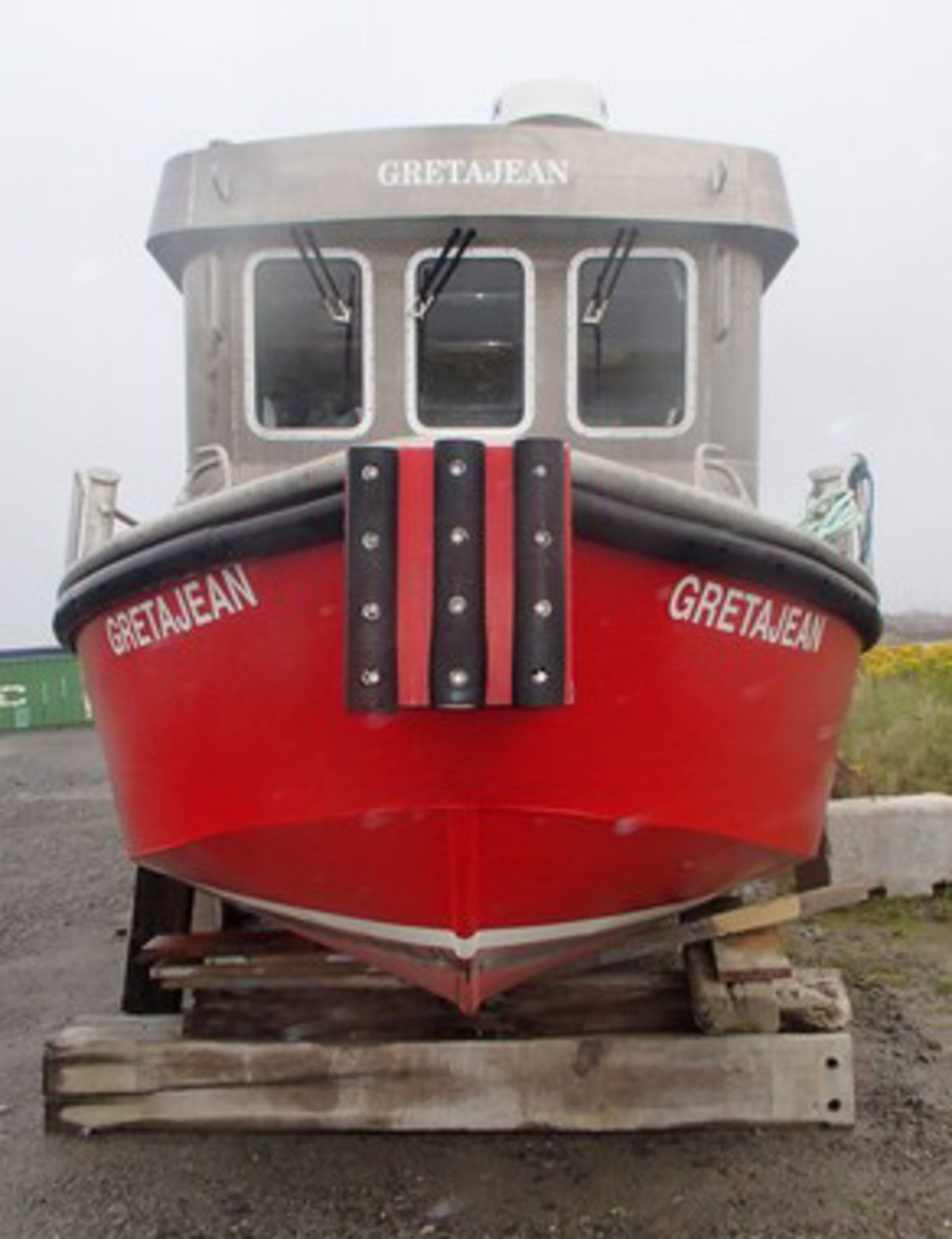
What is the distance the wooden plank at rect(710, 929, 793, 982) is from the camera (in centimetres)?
387

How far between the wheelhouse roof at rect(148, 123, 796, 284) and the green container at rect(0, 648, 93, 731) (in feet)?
51.6

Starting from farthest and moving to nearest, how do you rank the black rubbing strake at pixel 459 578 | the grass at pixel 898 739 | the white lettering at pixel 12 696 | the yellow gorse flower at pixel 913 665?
1. the white lettering at pixel 12 696
2. the yellow gorse flower at pixel 913 665
3. the grass at pixel 898 739
4. the black rubbing strake at pixel 459 578

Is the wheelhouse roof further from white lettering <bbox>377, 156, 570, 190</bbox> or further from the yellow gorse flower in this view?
the yellow gorse flower

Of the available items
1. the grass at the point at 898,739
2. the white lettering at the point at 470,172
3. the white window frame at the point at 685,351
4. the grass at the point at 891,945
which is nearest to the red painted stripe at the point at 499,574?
the white window frame at the point at 685,351

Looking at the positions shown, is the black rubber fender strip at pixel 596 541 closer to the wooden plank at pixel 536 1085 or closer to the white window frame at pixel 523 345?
the white window frame at pixel 523 345

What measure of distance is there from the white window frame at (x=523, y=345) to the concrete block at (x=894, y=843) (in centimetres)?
308

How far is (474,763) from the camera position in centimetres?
289

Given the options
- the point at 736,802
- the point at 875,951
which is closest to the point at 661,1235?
the point at 736,802

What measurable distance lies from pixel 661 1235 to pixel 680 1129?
490 millimetres

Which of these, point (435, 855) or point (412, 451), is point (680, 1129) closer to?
point (435, 855)

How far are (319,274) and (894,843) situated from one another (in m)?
3.98

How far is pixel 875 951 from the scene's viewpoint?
226 inches

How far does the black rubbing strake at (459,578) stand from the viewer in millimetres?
2586

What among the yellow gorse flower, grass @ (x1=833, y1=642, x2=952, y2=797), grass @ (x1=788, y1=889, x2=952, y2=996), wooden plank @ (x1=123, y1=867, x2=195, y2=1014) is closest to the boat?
wooden plank @ (x1=123, y1=867, x2=195, y2=1014)
